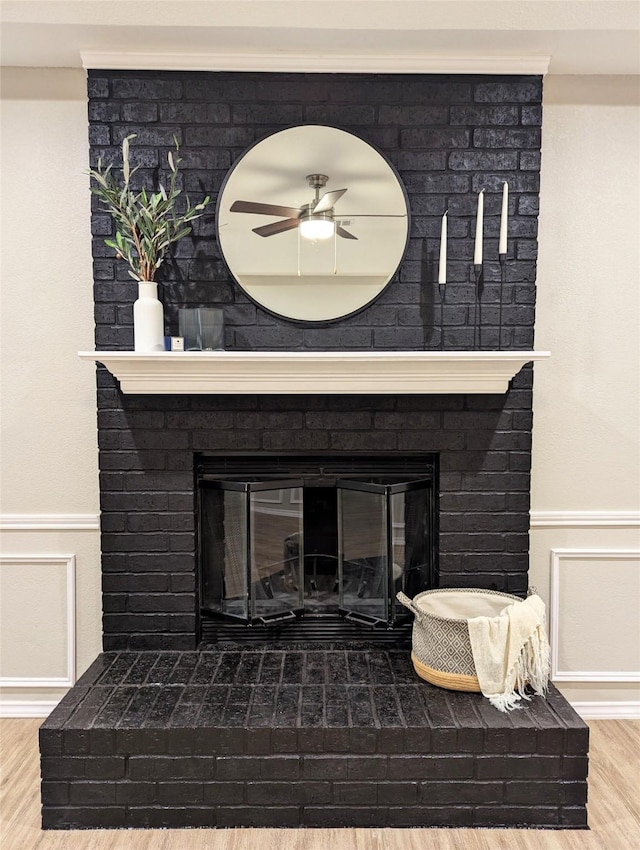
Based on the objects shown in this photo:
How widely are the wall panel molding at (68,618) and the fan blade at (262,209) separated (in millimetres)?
1510

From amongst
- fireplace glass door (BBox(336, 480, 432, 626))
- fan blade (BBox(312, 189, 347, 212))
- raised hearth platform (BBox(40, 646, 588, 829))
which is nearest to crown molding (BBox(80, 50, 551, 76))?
fan blade (BBox(312, 189, 347, 212))

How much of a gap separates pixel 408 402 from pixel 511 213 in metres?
0.79

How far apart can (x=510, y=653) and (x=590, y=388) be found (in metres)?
1.11

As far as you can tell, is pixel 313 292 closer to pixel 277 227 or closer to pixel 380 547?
pixel 277 227

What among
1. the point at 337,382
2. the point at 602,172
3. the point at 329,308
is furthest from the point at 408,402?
the point at 602,172

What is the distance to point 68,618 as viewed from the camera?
2475 millimetres

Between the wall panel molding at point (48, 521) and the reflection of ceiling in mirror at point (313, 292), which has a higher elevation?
the reflection of ceiling in mirror at point (313, 292)

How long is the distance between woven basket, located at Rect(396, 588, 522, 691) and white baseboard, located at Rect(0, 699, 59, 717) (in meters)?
1.51

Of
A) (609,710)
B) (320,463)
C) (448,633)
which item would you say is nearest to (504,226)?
(320,463)

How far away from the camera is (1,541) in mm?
2479

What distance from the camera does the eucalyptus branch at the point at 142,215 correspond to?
2111 millimetres

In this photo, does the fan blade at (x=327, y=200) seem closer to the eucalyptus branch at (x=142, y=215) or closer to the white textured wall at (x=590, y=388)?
the eucalyptus branch at (x=142, y=215)

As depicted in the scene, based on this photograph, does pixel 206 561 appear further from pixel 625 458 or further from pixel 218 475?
pixel 625 458

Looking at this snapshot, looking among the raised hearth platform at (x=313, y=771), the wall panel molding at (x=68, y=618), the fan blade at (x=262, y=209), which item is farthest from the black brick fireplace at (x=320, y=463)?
the wall panel molding at (x=68, y=618)
